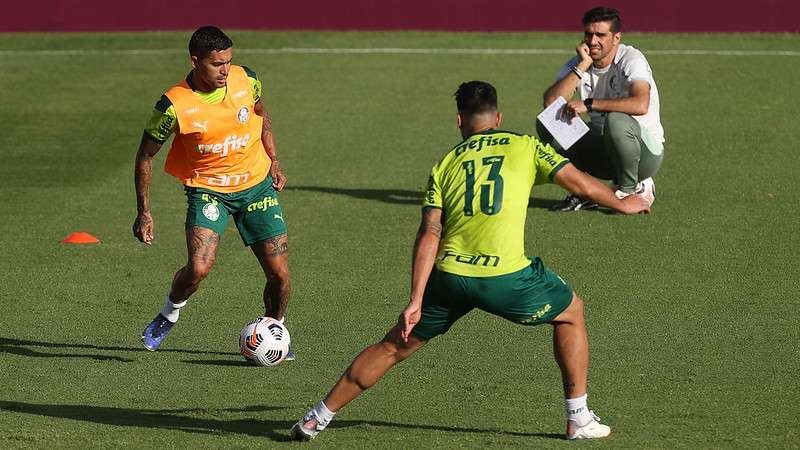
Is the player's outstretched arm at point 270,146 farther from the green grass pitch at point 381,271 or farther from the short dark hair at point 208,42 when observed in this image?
the green grass pitch at point 381,271

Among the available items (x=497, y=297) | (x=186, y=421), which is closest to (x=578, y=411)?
(x=497, y=297)

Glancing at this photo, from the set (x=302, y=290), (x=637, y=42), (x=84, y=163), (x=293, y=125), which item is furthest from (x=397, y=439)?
(x=637, y=42)

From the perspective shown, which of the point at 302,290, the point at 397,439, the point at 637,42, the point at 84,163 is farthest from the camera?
the point at 637,42

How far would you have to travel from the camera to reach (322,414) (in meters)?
7.95

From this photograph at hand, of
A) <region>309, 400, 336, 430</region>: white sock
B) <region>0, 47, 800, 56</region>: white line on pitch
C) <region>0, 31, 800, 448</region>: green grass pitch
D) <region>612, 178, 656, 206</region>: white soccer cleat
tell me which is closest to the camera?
<region>309, 400, 336, 430</region>: white sock

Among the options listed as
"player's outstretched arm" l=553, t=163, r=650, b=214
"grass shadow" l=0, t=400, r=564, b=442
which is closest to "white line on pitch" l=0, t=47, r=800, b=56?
"grass shadow" l=0, t=400, r=564, b=442

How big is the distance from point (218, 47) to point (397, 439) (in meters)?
2.91

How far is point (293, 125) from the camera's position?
753 inches

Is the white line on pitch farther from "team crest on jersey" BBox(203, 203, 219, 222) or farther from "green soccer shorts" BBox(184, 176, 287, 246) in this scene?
"team crest on jersey" BBox(203, 203, 219, 222)

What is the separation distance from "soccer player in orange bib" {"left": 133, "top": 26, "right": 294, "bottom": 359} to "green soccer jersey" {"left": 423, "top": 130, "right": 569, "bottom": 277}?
2527 millimetres

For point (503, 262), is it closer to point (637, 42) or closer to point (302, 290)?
point (302, 290)

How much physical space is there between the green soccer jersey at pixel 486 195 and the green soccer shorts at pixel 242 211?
2562 millimetres

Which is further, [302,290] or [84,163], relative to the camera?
[84,163]

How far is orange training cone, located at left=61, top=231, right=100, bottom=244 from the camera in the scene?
44.9ft
